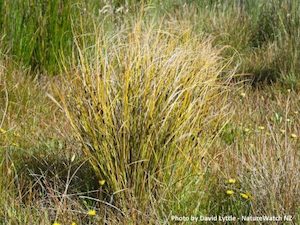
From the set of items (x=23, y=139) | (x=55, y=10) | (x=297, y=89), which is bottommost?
(x=297, y=89)

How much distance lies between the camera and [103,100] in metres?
2.44

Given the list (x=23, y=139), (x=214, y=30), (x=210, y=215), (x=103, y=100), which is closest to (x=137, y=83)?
(x=103, y=100)

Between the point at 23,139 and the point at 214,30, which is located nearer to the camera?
the point at 23,139

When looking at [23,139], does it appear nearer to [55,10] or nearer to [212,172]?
[212,172]

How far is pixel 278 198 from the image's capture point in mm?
2273

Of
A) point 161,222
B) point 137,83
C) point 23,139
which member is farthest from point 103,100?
point 23,139

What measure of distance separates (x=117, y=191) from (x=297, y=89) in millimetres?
2578

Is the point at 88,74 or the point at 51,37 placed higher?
the point at 88,74

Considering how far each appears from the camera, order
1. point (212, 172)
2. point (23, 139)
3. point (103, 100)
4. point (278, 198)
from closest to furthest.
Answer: point (278, 198) → point (103, 100) → point (212, 172) → point (23, 139)

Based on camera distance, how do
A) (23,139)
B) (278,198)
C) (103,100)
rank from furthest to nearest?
(23,139), (103,100), (278,198)

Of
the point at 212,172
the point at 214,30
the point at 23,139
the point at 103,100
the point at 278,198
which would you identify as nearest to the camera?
the point at 278,198

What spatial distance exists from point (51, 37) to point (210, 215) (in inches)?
104

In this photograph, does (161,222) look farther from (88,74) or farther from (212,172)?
(88,74)

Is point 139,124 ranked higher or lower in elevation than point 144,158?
higher
